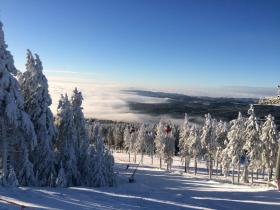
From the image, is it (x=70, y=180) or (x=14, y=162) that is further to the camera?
(x=70, y=180)

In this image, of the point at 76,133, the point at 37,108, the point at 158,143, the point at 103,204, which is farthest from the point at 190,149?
the point at 103,204

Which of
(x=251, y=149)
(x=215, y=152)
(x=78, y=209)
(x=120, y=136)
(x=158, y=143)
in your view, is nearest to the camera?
(x=78, y=209)

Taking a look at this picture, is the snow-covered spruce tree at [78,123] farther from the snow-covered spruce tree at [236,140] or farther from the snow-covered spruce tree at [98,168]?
the snow-covered spruce tree at [236,140]

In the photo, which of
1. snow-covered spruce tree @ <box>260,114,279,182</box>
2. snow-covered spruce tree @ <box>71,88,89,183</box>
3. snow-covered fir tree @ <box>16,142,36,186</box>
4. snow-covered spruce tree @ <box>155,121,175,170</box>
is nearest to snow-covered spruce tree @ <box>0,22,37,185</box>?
snow-covered fir tree @ <box>16,142,36,186</box>

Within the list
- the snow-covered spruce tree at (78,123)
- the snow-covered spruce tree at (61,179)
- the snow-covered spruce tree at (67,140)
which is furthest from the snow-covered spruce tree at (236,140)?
the snow-covered spruce tree at (61,179)

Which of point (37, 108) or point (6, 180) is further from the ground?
point (37, 108)

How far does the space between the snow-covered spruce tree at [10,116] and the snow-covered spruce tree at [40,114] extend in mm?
3008

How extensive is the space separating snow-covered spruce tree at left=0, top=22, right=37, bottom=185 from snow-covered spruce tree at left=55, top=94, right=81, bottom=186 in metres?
6.18

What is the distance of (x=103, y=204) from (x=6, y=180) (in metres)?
11.5

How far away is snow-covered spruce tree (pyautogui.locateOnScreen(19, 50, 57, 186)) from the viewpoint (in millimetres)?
37094

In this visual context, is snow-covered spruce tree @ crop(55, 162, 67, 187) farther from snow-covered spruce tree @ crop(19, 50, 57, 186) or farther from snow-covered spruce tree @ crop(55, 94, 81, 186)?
snow-covered spruce tree @ crop(55, 94, 81, 186)

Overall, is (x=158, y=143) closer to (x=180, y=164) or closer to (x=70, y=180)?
(x=180, y=164)

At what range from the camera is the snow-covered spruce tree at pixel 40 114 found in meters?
37.1

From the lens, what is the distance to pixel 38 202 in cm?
2208
